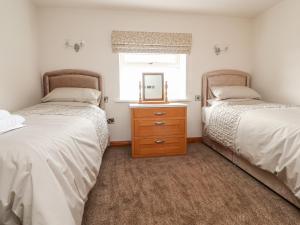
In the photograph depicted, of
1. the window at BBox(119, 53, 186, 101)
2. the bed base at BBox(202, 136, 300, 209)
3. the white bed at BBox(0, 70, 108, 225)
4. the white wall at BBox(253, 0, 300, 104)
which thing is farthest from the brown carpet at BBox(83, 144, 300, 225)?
the white wall at BBox(253, 0, 300, 104)

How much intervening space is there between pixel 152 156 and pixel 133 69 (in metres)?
1.34

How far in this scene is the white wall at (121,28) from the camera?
115 inches

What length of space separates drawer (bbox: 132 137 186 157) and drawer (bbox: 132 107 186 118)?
11.5 inches

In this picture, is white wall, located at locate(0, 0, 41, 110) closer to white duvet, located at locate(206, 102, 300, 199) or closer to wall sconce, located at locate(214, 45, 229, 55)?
white duvet, located at locate(206, 102, 300, 199)

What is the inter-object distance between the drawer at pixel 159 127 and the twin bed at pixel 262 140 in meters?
0.44

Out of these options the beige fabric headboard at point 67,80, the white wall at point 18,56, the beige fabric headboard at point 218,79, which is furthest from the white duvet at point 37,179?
the beige fabric headboard at point 218,79

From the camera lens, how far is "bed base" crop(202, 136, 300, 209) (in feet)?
5.29

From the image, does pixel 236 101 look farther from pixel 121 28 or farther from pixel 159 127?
pixel 121 28

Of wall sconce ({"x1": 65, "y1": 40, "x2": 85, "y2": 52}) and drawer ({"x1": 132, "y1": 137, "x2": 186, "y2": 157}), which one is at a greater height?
wall sconce ({"x1": 65, "y1": 40, "x2": 85, "y2": 52})

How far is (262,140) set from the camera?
5.98 ft

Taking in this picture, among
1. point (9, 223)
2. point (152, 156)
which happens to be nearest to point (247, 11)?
point (152, 156)

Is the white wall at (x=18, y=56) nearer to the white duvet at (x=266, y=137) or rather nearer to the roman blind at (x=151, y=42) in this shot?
the roman blind at (x=151, y=42)

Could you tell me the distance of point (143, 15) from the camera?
3029 mm

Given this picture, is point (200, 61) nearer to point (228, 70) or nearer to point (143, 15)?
point (228, 70)
